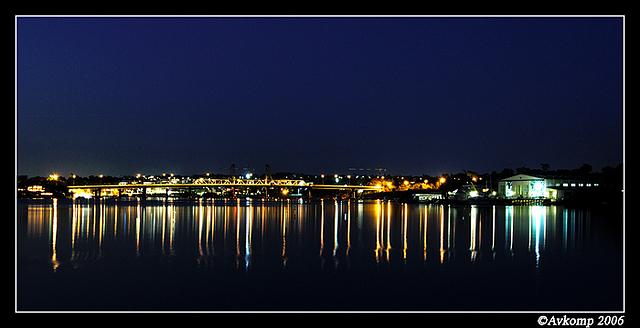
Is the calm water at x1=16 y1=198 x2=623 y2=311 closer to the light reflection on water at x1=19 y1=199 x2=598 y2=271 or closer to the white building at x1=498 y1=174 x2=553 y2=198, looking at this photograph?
the light reflection on water at x1=19 y1=199 x2=598 y2=271

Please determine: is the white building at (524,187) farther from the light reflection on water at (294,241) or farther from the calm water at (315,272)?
the calm water at (315,272)

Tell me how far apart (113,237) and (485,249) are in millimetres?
16347

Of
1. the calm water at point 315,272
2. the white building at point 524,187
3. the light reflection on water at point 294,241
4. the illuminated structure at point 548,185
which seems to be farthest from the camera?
the white building at point 524,187

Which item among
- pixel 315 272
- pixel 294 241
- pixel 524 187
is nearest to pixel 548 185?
pixel 524 187

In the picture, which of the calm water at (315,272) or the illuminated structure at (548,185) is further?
the illuminated structure at (548,185)

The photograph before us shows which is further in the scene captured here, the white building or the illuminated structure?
the white building

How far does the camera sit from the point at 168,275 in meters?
16.1

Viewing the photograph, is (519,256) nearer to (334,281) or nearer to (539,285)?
(539,285)

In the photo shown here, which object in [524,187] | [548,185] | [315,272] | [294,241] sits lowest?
[524,187]

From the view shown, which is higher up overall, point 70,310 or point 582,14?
point 582,14

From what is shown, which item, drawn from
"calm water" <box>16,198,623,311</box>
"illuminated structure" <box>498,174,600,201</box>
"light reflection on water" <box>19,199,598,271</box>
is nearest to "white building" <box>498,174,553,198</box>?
"illuminated structure" <box>498,174,600,201</box>

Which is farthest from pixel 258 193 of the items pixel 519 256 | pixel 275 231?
pixel 519 256

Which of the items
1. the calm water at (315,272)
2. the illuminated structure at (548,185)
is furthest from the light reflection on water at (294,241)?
the illuminated structure at (548,185)

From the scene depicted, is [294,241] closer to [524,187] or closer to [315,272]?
[315,272]
